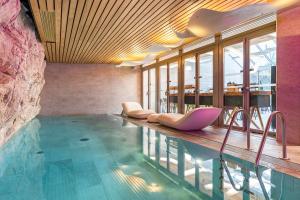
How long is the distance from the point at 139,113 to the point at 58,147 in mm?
4637

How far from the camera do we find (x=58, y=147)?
4.14 meters

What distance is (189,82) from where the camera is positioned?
8.36 metres

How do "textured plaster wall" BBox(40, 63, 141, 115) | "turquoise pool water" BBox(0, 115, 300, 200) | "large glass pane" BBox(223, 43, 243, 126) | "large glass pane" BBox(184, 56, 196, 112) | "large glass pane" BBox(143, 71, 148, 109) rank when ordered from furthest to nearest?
"large glass pane" BBox(143, 71, 148, 109)
"textured plaster wall" BBox(40, 63, 141, 115)
"large glass pane" BBox(184, 56, 196, 112)
"large glass pane" BBox(223, 43, 243, 126)
"turquoise pool water" BBox(0, 115, 300, 200)

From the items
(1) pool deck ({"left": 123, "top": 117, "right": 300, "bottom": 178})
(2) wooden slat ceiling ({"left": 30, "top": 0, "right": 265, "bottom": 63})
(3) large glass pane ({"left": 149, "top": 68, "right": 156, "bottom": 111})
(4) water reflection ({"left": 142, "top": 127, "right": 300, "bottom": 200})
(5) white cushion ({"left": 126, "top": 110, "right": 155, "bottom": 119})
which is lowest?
(4) water reflection ({"left": 142, "top": 127, "right": 300, "bottom": 200})

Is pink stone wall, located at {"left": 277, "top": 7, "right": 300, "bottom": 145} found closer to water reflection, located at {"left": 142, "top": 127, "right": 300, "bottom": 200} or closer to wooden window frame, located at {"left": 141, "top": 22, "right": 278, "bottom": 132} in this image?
wooden window frame, located at {"left": 141, "top": 22, "right": 278, "bottom": 132}

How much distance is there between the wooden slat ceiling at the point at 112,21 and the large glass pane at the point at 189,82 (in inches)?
57.0

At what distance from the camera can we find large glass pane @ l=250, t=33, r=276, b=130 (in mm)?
5199

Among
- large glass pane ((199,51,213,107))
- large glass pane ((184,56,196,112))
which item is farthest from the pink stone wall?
large glass pane ((184,56,196,112))

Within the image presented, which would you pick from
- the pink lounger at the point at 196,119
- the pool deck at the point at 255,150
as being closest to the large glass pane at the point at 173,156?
the pool deck at the point at 255,150

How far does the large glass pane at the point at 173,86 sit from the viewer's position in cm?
920

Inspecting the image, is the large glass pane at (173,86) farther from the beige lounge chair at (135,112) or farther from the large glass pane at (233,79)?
the large glass pane at (233,79)

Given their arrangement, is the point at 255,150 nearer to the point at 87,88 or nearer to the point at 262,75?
the point at 262,75

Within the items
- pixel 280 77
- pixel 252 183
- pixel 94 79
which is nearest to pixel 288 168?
pixel 252 183

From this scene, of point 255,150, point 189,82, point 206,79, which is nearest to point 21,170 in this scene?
point 255,150
